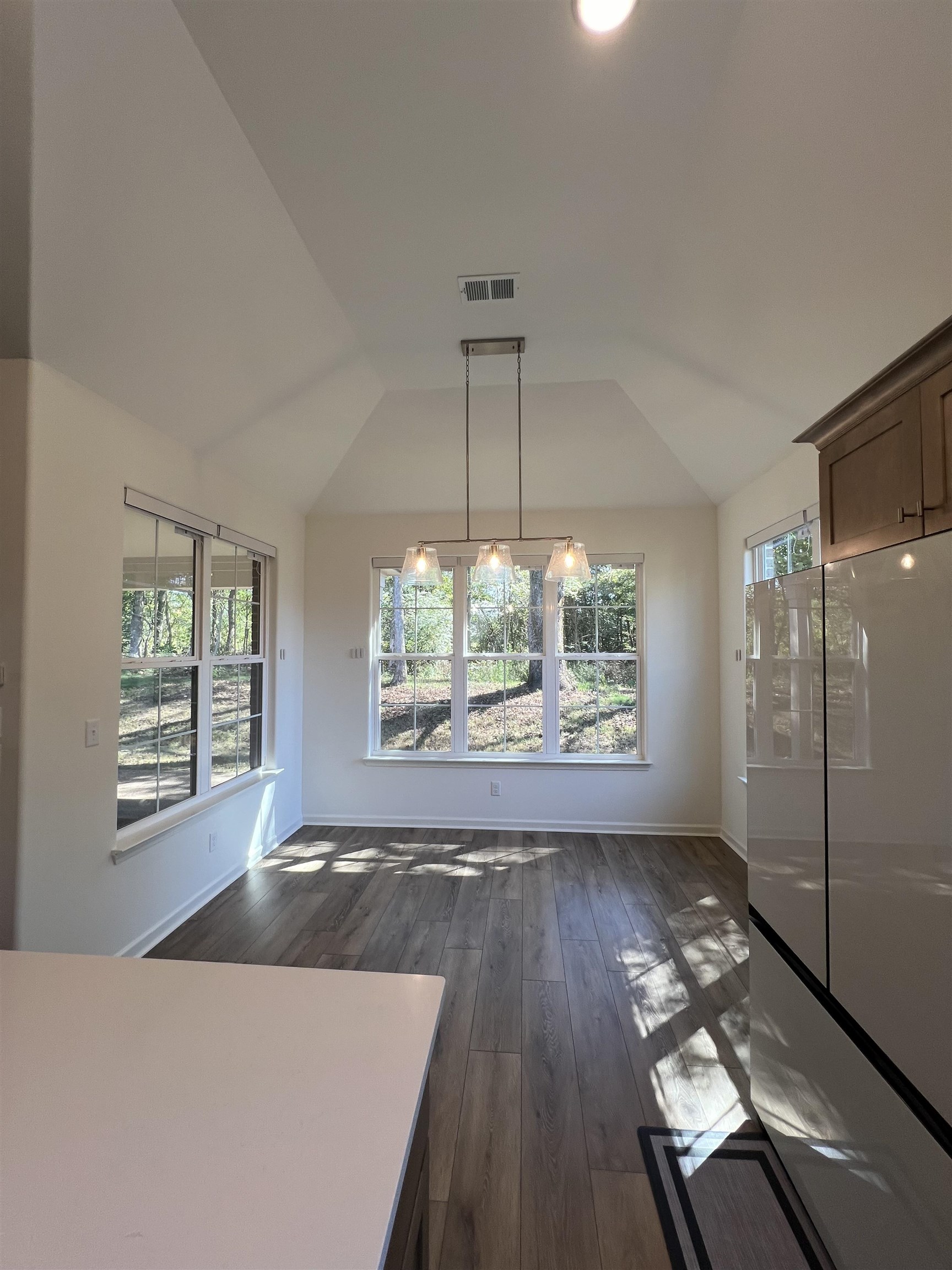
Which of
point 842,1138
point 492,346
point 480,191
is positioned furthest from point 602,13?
point 842,1138

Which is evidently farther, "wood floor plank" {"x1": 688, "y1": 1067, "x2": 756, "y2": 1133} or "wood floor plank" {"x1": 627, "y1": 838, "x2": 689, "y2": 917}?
"wood floor plank" {"x1": 627, "y1": 838, "x2": 689, "y2": 917}

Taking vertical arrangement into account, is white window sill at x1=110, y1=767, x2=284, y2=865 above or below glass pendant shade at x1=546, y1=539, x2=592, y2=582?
below

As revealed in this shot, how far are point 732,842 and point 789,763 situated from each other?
3001mm

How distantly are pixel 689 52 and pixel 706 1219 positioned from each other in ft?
10.7

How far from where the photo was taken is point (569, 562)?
2.70 meters

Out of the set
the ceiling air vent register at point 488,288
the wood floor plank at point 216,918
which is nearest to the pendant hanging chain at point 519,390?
the ceiling air vent register at point 488,288

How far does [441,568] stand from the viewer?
192 inches

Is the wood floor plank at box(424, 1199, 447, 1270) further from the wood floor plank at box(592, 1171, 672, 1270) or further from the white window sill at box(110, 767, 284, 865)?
the white window sill at box(110, 767, 284, 865)

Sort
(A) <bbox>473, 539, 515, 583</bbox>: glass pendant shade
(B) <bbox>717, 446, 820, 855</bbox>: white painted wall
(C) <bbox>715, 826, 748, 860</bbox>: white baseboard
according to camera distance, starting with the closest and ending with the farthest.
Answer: (A) <bbox>473, 539, 515, 583</bbox>: glass pendant shade < (B) <bbox>717, 446, 820, 855</bbox>: white painted wall < (C) <bbox>715, 826, 748, 860</bbox>: white baseboard

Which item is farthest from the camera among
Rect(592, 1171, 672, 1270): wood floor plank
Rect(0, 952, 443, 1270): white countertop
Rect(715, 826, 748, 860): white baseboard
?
Rect(715, 826, 748, 860): white baseboard

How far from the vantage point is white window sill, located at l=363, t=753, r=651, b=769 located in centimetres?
457

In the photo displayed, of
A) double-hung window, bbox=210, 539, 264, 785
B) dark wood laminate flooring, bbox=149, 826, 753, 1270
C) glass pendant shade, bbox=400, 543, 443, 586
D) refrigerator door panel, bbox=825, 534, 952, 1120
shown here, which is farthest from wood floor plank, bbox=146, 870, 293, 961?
refrigerator door panel, bbox=825, 534, 952, 1120

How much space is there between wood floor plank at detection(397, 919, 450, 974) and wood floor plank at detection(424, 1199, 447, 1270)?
993 millimetres

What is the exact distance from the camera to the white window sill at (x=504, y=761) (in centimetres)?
457
